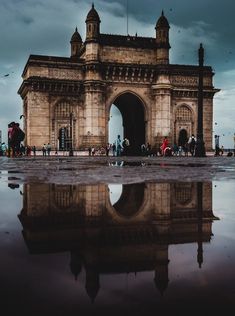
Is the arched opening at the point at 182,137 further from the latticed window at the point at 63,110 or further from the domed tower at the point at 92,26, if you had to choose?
the domed tower at the point at 92,26

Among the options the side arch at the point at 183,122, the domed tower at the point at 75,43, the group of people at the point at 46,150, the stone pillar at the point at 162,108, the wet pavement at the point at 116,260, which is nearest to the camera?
the wet pavement at the point at 116,260

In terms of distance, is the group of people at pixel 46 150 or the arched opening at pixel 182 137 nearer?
the group of people at pixel 46 150

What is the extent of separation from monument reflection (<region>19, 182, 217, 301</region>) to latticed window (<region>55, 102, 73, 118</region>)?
111 feet

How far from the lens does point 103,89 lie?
38.2m

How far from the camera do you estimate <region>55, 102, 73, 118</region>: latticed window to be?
37.9m

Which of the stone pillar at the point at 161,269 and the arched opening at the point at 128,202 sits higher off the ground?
the stone pillar at the point at 161,269

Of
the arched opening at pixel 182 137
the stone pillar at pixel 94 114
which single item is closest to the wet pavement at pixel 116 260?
the stone pillar at pixel 94 114

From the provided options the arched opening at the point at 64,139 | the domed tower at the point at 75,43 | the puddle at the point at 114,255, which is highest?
the domed tower at the point at 75,43

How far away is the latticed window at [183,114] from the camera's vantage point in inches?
1615

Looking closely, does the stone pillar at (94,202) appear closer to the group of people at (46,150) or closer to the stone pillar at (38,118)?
the group of people at (46,150)

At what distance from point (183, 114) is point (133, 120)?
17.3ft

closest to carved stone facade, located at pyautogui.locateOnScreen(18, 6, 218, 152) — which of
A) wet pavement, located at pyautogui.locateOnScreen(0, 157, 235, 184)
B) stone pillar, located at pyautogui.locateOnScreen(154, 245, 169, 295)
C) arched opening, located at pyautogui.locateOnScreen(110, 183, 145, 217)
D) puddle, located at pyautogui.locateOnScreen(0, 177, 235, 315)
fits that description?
wet pavement, located at pyautogui.locateOnScreen(0, 157, 235, 184)

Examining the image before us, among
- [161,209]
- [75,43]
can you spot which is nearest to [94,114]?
[75,43]

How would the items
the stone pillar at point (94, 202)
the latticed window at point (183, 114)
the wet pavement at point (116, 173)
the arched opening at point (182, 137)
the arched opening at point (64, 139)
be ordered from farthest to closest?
the arched opening at point (182, 137)
the latticed window at point (183, 114)
the arched opening at point (64, 139)
the wet pavement at point (116, 173)
the stone pillar at point (94, 202)
